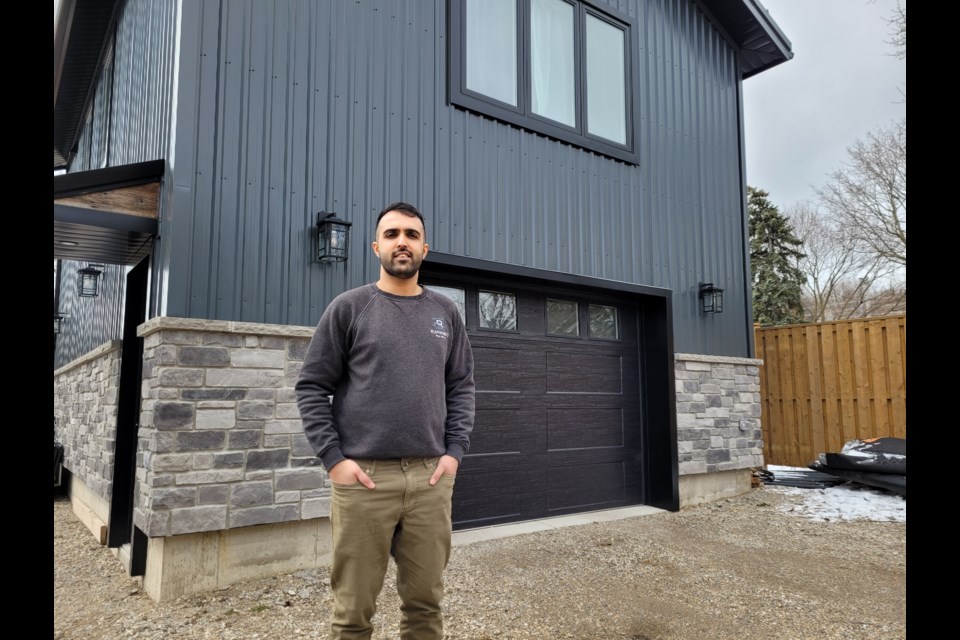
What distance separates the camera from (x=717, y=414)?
689 cm

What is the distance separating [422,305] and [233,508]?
7.52ft

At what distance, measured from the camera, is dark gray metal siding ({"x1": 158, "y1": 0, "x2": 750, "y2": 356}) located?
13.5ft

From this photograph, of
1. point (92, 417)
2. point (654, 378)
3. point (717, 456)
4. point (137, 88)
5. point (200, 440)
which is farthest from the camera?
point (717, 456)

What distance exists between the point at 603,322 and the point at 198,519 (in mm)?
4149

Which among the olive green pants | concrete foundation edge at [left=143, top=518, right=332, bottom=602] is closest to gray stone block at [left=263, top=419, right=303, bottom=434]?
concrete foundation edge at [left=143, top=518, right=332, bottom=602]

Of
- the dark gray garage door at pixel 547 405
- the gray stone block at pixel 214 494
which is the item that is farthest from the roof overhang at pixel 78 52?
the gray stone block at pixel 214 494

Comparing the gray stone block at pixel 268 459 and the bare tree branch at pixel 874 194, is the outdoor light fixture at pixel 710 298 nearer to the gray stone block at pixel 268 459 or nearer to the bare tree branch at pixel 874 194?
the gray stone block at pixel 268 459

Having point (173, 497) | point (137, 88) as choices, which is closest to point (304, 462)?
point (173, 497)

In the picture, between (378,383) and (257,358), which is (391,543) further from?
(257,358)

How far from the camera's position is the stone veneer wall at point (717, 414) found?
655cm

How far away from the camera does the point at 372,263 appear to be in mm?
4727

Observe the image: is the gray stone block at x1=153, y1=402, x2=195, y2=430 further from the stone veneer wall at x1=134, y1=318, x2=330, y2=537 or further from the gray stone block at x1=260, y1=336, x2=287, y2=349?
the gray stone block at x1=260, y1=336, x2=287, y2=349

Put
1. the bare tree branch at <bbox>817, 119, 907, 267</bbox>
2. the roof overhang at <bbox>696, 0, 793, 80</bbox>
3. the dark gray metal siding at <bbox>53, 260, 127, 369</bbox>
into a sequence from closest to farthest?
1. the dark gray metal siding at <bbox>53, 260, 127, 369</bbox>
2. the roof overhang at <bbox>696, 0, 793, 80</bbox>
3. the bare tree branch at <bbox>817, 119, 907, 267</bbox>
